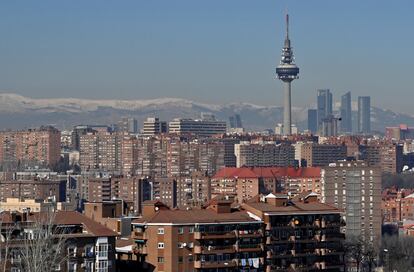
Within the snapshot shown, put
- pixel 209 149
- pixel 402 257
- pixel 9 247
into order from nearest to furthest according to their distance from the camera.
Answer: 1. pixel 9 247
2. pixel 402 257
3. pixel 209 149

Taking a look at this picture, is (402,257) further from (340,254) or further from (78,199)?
(78,199)

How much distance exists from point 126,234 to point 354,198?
2347cm

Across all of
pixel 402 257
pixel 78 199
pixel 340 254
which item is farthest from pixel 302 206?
pixel 78 199

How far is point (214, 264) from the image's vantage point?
35.9 metres

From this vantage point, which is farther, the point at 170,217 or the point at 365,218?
the point at 365,218

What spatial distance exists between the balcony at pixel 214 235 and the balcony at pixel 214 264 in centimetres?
60

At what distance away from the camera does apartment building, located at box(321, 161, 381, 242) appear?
196ft

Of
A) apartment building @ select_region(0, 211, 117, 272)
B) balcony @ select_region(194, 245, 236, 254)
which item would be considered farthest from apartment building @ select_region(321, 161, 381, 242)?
apartment building @ select_region(0, 211, 117, 272)

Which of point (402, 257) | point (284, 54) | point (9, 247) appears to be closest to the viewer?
point (9, 247)

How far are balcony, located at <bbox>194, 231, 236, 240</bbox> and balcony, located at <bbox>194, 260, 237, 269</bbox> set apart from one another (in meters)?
0.60

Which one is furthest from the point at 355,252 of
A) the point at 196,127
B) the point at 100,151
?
the point at 196,127

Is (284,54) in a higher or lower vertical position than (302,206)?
higher

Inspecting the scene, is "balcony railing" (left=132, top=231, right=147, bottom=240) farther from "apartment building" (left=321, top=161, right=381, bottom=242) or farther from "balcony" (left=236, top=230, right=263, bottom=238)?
"apartment building" (left=321, top=161, right=381, bottom=242)

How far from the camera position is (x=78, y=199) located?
3462 inches
